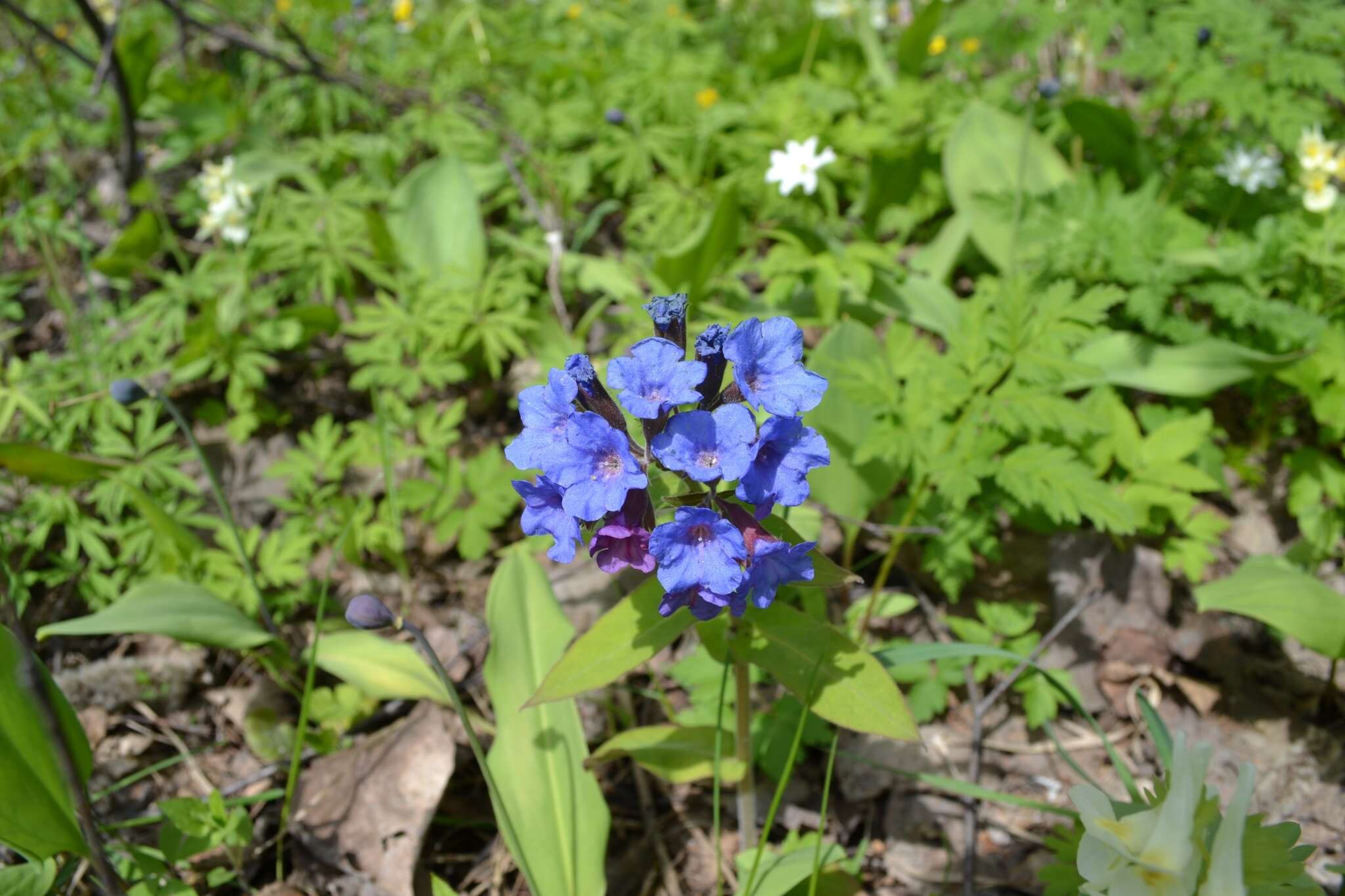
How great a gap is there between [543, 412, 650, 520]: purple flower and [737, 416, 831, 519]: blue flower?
117 mm

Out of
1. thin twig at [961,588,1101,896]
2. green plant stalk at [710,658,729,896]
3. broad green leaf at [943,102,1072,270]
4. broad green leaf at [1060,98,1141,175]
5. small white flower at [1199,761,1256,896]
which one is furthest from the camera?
broad green leaf at [943,102,1072,270]

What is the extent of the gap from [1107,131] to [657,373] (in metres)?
3.02

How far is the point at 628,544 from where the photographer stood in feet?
4.90

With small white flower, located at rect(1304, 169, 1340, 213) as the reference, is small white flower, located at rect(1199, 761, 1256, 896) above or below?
below

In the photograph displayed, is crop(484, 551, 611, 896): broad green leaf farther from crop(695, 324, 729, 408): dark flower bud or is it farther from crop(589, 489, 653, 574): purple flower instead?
crop(695, 324, 729, 408): dark flower bud

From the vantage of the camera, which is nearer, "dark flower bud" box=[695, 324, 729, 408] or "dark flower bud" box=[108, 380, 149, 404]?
"dark flower bud" box=[695, 324, 729, 408]

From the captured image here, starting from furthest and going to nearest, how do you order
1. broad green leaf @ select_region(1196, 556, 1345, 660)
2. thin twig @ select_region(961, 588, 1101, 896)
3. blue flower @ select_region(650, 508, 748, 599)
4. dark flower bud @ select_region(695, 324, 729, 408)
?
thin twig @ select_region(961, 588, 1101, 896), broad green leaf @ select_region(1196, 556, 1345, 660), dark flower bud @ select_region(695, 324, 729, 408), blue flower @ select_region(650, 508, 748, 599)

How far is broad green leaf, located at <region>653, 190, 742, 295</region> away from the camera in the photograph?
3.12 metres

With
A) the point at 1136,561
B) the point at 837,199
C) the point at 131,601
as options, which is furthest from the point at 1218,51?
the point at 131,601

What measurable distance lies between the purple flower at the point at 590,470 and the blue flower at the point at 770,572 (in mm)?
230

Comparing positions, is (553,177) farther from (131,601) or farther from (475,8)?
(131,601)

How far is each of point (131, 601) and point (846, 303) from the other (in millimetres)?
2382

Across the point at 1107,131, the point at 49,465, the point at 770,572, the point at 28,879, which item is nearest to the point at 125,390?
the point at 49,465

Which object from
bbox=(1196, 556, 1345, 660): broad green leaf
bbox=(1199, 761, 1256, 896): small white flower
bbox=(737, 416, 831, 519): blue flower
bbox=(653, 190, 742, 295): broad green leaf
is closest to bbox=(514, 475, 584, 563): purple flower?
bbox=(737, 416, 831, 519): blue flower
